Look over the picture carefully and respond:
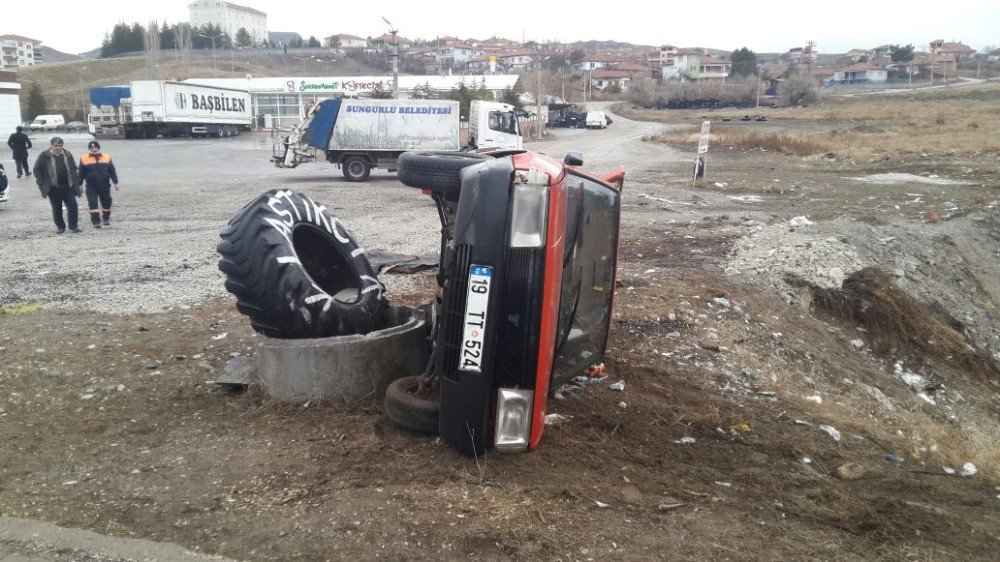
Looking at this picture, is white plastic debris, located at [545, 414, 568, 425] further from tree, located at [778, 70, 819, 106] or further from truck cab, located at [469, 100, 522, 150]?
tree, located at [778, 70, 819, 106]

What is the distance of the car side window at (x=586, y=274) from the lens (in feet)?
13.5

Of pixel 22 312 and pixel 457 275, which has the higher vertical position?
pixel 457 275

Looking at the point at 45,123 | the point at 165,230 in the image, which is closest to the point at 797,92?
the point at 45,123

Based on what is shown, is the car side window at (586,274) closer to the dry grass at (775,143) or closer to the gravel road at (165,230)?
the gravel road at (165,230)

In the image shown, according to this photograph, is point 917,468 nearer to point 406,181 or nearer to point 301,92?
point 406,181

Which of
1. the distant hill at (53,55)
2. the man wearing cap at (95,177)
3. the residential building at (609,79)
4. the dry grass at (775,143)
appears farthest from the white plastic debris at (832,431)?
the distant hill at (53,55)

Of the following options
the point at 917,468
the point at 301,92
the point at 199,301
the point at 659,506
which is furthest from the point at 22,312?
the point at 301,92

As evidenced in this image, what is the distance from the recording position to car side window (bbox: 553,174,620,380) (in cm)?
411

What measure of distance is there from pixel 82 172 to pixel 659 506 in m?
12.5

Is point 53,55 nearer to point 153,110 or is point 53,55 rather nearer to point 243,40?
point 243,40

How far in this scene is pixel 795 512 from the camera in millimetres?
3580

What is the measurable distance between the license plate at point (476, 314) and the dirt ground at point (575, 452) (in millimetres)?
576

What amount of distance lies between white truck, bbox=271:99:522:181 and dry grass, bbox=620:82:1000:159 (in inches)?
627

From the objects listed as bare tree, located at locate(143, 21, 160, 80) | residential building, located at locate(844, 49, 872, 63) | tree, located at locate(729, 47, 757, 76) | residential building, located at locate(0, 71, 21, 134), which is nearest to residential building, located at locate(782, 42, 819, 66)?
residential building, located at locate(844, 49, 872, 63)
